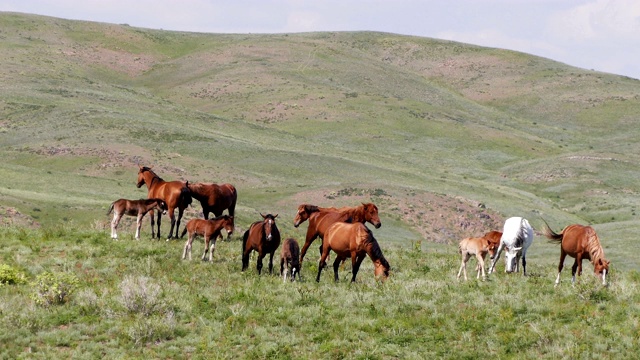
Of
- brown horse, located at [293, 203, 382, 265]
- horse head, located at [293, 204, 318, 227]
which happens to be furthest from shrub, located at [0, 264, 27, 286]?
horse head, located at [293, 204, 318, 227]

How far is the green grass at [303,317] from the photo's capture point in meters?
15.8

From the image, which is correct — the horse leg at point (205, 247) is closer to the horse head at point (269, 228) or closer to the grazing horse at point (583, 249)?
the horse head at point (269, 228)

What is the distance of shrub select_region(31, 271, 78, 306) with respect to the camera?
17844 mm

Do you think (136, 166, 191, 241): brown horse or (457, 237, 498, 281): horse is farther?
(136, 166, 191, 241): brown horse

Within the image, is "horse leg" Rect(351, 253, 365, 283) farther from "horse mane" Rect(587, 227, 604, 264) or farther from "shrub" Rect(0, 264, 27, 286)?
"shrub" Rect(0, 264, 27, 286)

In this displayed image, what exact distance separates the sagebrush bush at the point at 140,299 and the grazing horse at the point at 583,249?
35.9 ft

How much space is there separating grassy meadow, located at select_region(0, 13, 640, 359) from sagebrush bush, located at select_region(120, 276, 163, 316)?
70 mm

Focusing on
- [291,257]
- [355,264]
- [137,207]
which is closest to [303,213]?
[291,257]

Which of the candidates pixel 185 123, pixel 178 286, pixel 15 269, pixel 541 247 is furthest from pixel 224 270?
pixel 185 123

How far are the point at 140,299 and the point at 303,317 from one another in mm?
3803

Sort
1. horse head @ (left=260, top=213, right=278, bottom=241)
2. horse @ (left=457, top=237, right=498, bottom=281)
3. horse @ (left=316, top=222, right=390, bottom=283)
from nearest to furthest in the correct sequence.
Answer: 1. horse @ (left=316, top=222, right=390, bottom=283)
2. horse head @ (left=260, top=213, right=278, bottom=241)
3. horse @ (left=457, top=237, right=498, bottom=281)

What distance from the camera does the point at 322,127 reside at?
97.5 meters

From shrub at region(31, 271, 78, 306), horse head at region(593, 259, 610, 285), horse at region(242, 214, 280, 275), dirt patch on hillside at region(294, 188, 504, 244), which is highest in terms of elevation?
horse head at region(593, 259, 610, 285)

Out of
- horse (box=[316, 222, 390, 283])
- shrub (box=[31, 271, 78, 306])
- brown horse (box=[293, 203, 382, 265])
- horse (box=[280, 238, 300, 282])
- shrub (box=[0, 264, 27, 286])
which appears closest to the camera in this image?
shrub (box=[31, 271, 78, 306])
